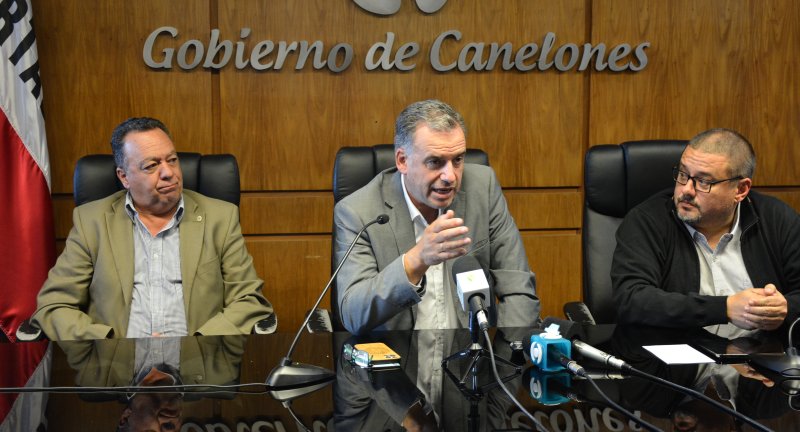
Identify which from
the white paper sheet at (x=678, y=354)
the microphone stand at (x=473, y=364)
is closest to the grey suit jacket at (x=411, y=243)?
the microphone stand at (x=473, y=364)

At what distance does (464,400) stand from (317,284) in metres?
2.66

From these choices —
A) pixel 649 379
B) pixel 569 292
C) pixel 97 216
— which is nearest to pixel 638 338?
pixel 649 379

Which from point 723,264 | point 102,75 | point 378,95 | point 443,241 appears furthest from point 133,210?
point 723,264

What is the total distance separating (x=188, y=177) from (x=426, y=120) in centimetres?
102

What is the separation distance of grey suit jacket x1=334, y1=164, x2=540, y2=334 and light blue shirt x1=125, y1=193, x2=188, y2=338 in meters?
0.66

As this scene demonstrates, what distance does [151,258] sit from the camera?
122 inches

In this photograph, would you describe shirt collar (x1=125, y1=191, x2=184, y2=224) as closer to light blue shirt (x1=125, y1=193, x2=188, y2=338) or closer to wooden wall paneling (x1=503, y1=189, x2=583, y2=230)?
light blue shirt (x1=125, y1=193, x2=188, y2=338)

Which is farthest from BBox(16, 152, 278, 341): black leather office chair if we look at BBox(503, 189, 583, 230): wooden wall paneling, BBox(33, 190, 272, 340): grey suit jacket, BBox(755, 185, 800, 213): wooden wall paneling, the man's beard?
BBox(755, 185, 800, 213): wooden wall paneling

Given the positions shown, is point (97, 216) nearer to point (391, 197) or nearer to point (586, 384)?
point (391, 197)

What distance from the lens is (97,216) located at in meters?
3.07

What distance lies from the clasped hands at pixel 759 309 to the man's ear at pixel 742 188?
1.72 feet

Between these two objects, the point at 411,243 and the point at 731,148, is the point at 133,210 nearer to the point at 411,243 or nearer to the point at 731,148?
the point at 411,243

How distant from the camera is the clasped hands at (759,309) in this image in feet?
7.89

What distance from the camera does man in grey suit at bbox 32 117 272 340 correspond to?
3.01m
